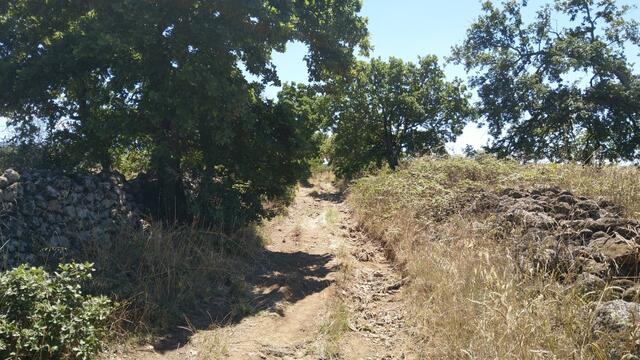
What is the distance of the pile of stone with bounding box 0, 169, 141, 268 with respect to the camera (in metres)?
7.06

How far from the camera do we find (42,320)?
5031 mm

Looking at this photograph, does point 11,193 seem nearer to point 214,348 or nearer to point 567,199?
point 214,348

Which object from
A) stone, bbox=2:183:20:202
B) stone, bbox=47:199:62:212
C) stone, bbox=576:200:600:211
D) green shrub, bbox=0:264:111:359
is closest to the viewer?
green shrub, bbox=0:264:111:359

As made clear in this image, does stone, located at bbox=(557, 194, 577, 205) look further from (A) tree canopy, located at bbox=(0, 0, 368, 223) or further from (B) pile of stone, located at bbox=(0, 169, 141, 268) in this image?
(B) pile of stone, located at bbox=(0, 169, 141, 268)

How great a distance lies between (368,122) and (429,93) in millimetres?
3996

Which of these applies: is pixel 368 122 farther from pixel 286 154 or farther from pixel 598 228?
pixel 598 228

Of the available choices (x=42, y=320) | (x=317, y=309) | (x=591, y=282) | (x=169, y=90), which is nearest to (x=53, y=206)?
(x=169, y=90)

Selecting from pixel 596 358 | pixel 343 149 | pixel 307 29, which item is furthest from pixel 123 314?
pixel 343 149

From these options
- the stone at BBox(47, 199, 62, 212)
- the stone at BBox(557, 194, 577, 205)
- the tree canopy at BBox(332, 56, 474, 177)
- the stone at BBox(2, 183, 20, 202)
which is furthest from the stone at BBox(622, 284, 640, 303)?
the tree canopy at BBox(332, 56, 474, 177)

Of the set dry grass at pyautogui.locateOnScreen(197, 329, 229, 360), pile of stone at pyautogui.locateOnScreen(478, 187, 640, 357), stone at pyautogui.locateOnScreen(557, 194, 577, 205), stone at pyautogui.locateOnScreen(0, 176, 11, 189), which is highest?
stone at pyautogui.locateOnScreen(557, 194, 577, 205)

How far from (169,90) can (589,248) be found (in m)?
7.00

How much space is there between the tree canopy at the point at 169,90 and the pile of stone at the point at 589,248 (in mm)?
4938

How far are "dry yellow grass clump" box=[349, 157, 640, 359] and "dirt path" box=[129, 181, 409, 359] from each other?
1.58 ft

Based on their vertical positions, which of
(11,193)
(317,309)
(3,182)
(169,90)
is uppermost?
(169,90)
